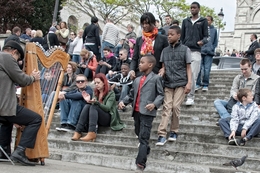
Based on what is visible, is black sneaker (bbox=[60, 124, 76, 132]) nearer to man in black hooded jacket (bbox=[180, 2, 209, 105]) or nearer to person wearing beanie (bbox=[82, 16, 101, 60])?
man in black hooded jacket (bbox=[180, 2, 209, 105])

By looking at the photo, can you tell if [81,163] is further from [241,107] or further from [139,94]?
[241,107]

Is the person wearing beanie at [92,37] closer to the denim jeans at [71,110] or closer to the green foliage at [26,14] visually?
the denim jeans at [71,110]

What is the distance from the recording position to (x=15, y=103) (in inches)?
226

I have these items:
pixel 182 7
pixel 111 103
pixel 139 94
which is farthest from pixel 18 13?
pixel 139 94

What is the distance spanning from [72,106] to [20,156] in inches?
113

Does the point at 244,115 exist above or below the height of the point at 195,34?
below

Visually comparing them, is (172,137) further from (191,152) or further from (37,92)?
(37,92)

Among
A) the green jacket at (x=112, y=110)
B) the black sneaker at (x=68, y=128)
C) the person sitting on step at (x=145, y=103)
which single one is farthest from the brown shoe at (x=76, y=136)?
the person sitting on step at (x=145, y=103)

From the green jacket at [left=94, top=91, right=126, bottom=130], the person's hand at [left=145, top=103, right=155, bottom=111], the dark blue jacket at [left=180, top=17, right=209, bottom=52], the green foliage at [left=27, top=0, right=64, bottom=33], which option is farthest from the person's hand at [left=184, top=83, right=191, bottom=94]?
the green foliage at [left=27, top=0, right=64, bottom=33]

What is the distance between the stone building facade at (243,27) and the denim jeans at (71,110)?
50.0 metres

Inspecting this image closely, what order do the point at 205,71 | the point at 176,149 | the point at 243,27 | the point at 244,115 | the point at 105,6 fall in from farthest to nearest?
the point at 243,27
the point at 105,6
the point at 205,71
the point at 176,149
the point at 244,115

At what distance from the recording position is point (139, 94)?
641cm

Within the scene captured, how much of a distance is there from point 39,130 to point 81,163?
4.50 feet

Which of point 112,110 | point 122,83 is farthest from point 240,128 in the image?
point 122,83
